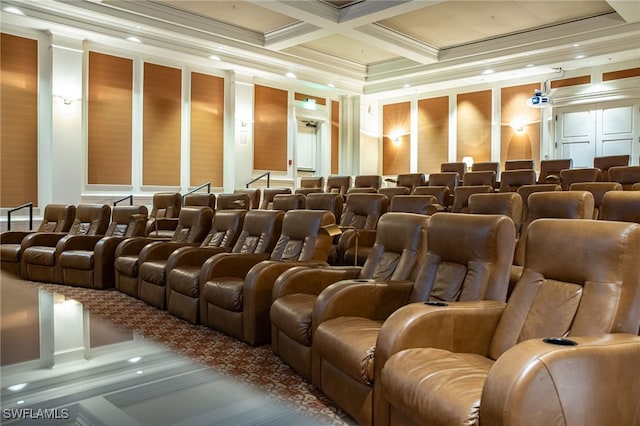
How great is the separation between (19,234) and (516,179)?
6401mm

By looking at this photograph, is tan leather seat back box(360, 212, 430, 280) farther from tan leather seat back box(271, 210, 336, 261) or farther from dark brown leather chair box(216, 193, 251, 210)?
dark brown leather chair box(216, 193, 251, 210)

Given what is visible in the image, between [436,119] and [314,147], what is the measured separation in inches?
115

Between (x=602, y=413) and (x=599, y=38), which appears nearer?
(x=602, y=413)

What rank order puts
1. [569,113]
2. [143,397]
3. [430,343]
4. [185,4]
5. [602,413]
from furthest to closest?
1. [569,113]
2. [185,4]
3. [143,397]
4. [430,343]
5. [602,413]

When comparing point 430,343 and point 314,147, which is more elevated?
point 314,147

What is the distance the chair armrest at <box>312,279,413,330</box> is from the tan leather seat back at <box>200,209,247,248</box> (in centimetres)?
227

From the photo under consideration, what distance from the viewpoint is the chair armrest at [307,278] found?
3.21 m

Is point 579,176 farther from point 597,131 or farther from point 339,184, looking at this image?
point 597,131

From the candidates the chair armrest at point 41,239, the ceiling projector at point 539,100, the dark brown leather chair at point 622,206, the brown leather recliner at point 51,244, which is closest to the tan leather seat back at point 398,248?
the dark brown leather chair at point 622,206

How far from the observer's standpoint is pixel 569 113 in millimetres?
9953

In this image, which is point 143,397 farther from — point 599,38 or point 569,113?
point 569,113

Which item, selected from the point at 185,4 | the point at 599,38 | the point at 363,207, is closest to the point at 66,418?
the point at 363,207

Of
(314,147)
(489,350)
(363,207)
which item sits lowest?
(489,350)

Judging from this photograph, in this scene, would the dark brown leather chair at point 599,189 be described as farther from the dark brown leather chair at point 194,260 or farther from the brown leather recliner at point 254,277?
the dark brown leather chair at point 194,260
